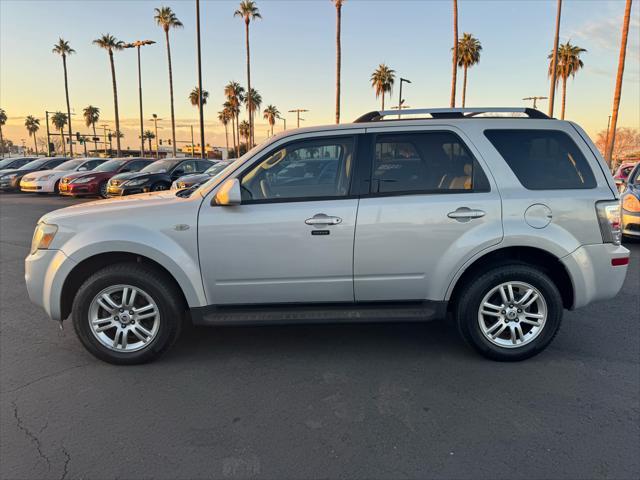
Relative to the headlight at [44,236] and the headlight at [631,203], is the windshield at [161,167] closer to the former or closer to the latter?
the headlight at [44,236]

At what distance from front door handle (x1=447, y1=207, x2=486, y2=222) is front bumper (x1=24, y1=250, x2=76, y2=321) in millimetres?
3016

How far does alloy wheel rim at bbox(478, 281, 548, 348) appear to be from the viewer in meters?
3.59

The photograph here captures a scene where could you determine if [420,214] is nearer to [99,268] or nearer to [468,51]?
[99,268]

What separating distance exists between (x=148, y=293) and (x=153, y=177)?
13.3 metres

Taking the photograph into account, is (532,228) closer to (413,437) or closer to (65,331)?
(413,437)

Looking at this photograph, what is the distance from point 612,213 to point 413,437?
7.90 ft

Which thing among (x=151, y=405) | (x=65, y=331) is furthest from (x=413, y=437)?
(x=65, y=331)

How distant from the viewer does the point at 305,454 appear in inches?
98.4

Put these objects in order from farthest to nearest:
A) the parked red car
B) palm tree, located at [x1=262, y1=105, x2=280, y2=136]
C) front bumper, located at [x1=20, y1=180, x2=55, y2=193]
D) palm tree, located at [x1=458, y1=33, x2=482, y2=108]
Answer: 1. palm tree, located at [x1=262, y1=105, x2=280, y2=136]
2. palm tree, located at [x1=458, y1=33, x2=482, y2=108]
3. front bumper, located at [x1=20, y1=180, x2=55, y2=193]
4. the parked red car

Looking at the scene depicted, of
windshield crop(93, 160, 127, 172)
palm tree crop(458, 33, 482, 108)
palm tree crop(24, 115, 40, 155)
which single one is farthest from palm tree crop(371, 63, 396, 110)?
palm tree crop(24, 115, 40, 155)

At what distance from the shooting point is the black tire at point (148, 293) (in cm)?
348

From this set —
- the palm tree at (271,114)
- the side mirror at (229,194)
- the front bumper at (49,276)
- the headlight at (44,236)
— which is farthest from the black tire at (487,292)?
the palm tree at (271,114)

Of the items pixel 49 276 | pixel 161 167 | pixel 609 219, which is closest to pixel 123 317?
pixel 49 276

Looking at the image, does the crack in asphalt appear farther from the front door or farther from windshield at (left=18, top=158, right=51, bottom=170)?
windshield at (left=18, top=158, right=51, bottom=170)
